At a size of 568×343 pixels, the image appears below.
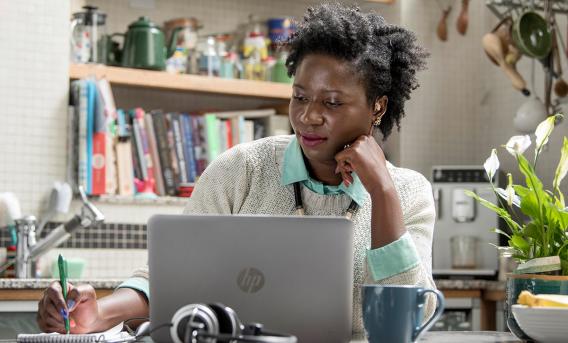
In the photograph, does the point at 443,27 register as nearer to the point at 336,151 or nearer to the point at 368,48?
the point at 368,48

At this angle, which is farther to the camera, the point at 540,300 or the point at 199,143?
the point at 199,143

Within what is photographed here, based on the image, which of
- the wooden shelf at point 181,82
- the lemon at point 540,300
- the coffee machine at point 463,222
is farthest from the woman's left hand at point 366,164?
the coffee machine at point 463,222

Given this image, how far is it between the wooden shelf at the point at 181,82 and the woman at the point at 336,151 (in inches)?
65.2

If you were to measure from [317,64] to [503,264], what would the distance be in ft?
7.12

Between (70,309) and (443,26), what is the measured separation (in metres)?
3.07

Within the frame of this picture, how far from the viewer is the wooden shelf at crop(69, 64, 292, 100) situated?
141 inches

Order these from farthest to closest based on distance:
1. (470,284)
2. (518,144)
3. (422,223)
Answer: (470,284) < (422,223) < (518,144)

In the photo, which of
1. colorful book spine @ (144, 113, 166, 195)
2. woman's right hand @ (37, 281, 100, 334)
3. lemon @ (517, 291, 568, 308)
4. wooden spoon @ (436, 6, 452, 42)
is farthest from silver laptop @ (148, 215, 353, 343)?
wooden spoon @ (436, 6, 452, 42)

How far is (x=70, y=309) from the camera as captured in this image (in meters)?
1.50

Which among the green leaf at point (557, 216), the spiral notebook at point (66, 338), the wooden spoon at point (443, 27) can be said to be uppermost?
the wooden spoon at point (443, 27)

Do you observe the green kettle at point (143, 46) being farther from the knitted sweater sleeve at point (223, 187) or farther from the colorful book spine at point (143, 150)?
the knitted sweater sleeve at point (223, 187)

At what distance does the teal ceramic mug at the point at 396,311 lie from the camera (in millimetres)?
1321

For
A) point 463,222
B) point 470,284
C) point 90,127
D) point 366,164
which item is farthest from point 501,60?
point 366,164

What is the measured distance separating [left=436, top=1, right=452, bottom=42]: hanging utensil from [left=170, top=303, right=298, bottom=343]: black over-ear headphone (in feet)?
10.6
